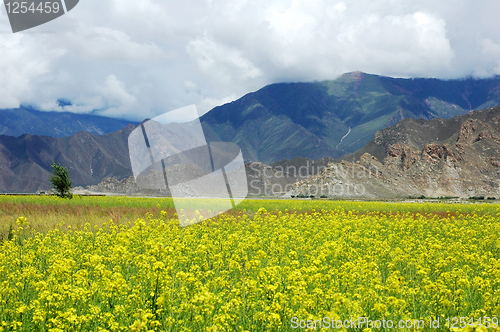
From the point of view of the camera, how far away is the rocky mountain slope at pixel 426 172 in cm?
8256

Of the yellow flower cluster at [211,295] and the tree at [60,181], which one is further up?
the tree at [60,181]

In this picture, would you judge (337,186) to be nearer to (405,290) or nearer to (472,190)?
(472,190)

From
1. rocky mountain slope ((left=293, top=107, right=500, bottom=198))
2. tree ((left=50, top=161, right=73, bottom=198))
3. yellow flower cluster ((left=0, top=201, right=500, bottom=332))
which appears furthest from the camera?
rocky mountain slope ((left=293, top=107, right=500, bottom=198))

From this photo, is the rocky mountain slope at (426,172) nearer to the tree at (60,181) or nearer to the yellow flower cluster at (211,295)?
the tree at (60,181)

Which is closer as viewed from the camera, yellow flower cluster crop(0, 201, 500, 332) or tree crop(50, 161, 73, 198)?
yellow flower cluster crop(0, 201, 500, 332)

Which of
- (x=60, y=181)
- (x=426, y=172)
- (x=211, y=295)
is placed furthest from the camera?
(x=426, y=172)

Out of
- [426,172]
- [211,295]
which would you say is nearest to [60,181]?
[211,295]

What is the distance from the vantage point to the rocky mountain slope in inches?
3250

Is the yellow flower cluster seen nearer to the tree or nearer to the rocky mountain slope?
the tree

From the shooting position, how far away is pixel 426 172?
325 ft

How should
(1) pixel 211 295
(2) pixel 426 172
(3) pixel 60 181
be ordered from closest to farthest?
(1) pixel 211 295 → (3) pixel 60 181 → (2) pixel 426 172

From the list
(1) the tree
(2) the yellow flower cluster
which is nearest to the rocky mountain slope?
(1) the tree

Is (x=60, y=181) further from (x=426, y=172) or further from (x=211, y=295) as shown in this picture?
(x=426, y=172)

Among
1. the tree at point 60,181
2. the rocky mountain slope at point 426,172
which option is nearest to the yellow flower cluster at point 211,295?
the tree at point 60,181
